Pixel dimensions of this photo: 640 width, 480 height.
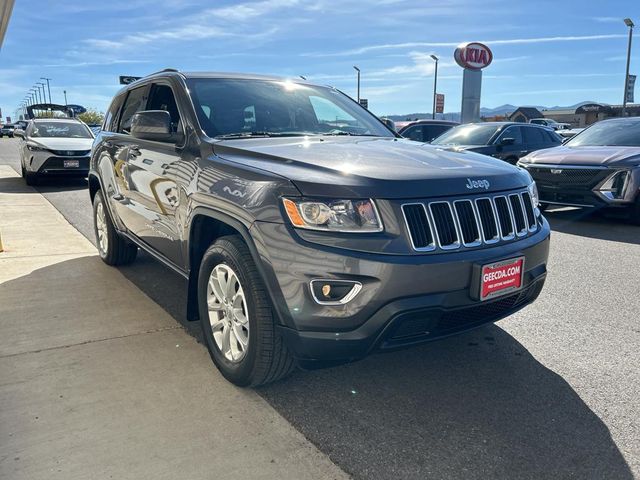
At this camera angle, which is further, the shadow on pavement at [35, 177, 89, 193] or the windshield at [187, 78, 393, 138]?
the shadow on pavement at [35, 177, 89, 193]

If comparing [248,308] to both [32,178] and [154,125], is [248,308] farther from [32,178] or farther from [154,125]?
[32,178]

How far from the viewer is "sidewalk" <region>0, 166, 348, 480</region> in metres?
2.34

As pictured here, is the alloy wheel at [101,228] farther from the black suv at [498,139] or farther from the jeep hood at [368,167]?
the black suv at [498,139]

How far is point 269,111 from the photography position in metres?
3.78

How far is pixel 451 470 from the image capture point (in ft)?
7.57

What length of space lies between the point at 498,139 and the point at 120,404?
962 cm

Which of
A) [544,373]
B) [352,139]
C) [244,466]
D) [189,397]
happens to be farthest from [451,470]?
[352,139]

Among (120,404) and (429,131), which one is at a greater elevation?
(429,131)

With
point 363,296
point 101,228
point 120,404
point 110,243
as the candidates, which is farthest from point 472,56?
point 120,404

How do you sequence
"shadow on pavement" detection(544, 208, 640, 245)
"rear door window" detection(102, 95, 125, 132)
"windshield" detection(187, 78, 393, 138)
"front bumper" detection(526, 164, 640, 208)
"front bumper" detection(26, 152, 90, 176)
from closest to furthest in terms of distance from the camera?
"windshield" detection(187, 78, 393, 138) → "rear door window" detection(102, 95, 125, 132) → "shadow on pavement" detection(544, 208, 640, 245) → "front bumper" detection(526, 164, 640, 208) → "front bumper" detection(26, 152, 90, 176)

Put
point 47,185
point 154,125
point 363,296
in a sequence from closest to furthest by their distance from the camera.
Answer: point 363,296 → point 154,125 → point 47,185

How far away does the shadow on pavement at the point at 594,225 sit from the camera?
23.5ft

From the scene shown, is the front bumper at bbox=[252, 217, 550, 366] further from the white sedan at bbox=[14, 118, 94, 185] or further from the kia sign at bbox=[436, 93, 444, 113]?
the kia sign at bbox=[436, 93, 444, 113]

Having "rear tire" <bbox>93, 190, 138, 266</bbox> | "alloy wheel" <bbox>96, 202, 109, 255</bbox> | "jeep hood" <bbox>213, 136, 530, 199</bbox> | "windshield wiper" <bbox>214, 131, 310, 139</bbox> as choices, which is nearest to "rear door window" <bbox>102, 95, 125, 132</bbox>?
"rear tire" <bbox>93, 190, 138, 266</bbox>
